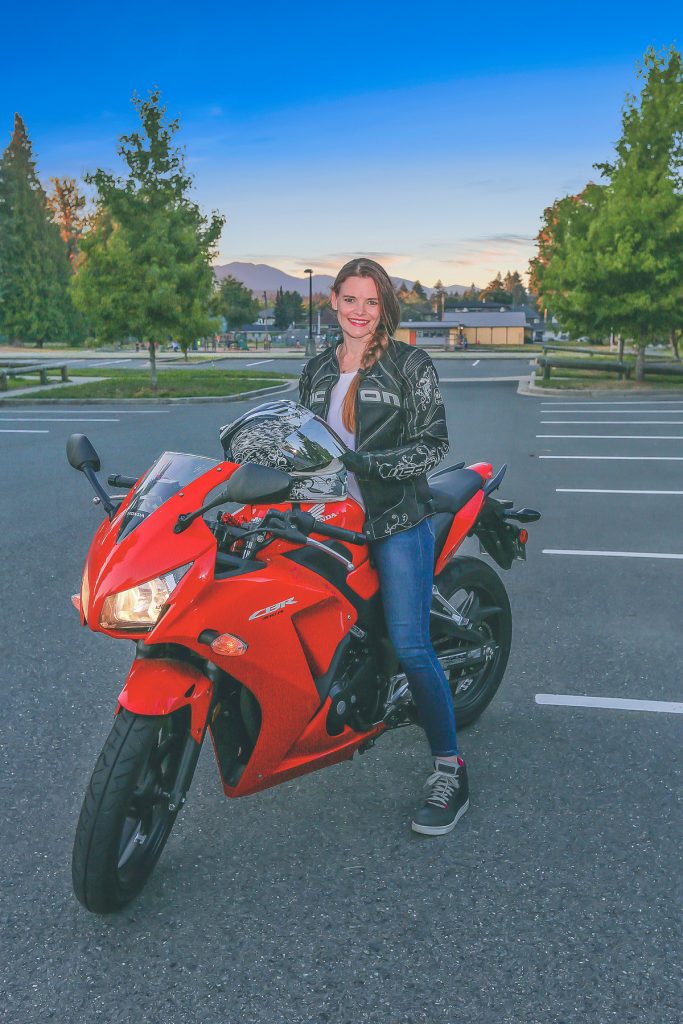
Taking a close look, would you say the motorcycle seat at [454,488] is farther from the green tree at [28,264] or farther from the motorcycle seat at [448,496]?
the green tree at [28,264]

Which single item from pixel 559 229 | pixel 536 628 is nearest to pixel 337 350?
pixel 536 628

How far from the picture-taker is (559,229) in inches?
1439

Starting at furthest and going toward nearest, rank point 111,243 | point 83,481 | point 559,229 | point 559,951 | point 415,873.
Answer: point 559,229
point 111,243
point 83,481
point 415,873
point 559,951

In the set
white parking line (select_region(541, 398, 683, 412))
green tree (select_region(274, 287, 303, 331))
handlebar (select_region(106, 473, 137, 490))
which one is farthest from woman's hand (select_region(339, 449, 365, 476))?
green tree (select_region(274, 287, 303, 331))

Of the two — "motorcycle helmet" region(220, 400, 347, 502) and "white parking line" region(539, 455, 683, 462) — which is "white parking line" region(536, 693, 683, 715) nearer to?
"motorcycle helmet" region(220, 400, 347, 502)

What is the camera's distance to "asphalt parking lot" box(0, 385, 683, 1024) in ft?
8.27

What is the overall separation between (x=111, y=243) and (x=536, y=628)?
65.3 ft

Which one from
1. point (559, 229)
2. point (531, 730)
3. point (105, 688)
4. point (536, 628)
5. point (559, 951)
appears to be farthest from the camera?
point (559, 229)

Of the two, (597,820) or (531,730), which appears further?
(531,730)

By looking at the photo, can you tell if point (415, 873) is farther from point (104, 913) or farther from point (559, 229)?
point (559, 229)

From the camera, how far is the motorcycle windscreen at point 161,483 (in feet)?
8.86

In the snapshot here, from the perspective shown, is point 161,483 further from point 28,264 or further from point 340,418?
point 28,264

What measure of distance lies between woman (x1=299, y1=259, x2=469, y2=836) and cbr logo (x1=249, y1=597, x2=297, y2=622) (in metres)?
0.43

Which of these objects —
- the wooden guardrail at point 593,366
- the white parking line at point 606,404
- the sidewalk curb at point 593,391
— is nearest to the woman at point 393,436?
the white parking line at point 606,404
